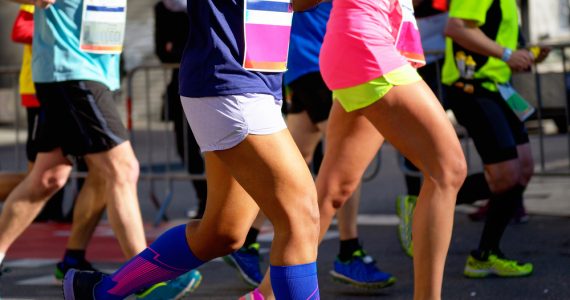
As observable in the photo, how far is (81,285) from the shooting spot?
4590 millimetres

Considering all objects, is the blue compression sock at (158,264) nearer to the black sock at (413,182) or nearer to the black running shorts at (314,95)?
the black running shorts at (314,95)

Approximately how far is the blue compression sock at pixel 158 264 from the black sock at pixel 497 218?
2.24 m

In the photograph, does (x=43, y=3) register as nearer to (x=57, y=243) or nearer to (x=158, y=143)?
(x=57, y=243)

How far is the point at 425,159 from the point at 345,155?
1.93 feet

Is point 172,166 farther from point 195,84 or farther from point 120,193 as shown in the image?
point 195,84

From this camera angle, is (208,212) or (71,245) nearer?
(208,212)

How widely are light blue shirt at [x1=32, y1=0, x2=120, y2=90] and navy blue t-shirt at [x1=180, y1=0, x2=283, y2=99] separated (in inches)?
68.7

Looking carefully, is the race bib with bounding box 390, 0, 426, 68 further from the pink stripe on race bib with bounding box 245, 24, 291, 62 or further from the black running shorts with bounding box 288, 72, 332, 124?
the black running shorts with bounding box 288, 72, 332, 124

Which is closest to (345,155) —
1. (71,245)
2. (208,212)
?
(208,212)

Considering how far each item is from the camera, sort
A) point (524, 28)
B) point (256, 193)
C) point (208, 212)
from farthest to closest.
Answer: point (524, 28), point (208, 212), point (256, 193)

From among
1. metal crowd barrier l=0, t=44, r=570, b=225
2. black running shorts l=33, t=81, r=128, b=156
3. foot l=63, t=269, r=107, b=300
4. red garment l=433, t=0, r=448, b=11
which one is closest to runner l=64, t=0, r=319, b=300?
foot l=63, t=269, r=107, b=300

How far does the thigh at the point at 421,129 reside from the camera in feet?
14.7

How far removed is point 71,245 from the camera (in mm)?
6195

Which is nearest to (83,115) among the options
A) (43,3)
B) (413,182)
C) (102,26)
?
(102,26)
